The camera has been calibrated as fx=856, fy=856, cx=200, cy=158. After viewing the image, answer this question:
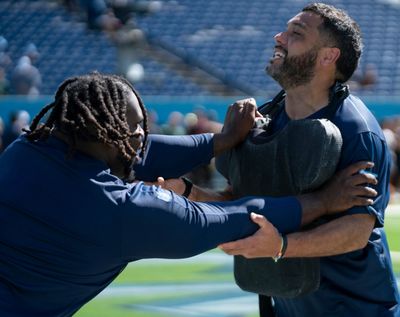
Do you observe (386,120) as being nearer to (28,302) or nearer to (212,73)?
(212,73)

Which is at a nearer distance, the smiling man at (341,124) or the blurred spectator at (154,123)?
the smiling man at (341,124)

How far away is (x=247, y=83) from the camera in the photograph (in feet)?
57.6

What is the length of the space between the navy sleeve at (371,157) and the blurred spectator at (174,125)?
9.57 metres

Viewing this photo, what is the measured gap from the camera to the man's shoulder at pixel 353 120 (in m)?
2.76

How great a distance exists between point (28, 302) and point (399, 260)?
4473 mm

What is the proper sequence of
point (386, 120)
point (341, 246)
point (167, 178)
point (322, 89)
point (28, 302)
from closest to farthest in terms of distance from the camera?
point (28, 302), point (341, 246), point (322, 89), point (167, 178), point (386, 120)

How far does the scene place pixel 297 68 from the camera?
293cm

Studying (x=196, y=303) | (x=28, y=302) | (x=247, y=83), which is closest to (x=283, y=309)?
(x=28, y=302)

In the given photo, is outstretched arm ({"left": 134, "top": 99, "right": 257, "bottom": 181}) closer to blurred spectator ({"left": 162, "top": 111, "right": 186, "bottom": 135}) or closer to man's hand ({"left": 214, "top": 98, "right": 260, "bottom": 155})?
man's hand ({"left": 214, "top": 98, "right": 260, "bottom": 155})

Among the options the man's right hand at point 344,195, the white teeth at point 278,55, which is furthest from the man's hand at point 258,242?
the white teeth at point 278,55

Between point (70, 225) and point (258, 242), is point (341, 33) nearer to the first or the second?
point (258, 242)

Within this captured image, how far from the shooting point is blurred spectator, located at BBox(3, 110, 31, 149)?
11.6 m

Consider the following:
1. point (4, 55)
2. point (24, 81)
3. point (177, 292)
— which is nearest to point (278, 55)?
point (177, 292)

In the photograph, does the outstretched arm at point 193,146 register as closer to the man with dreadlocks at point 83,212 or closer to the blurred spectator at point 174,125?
the man with dreadlocks at point 83,212
